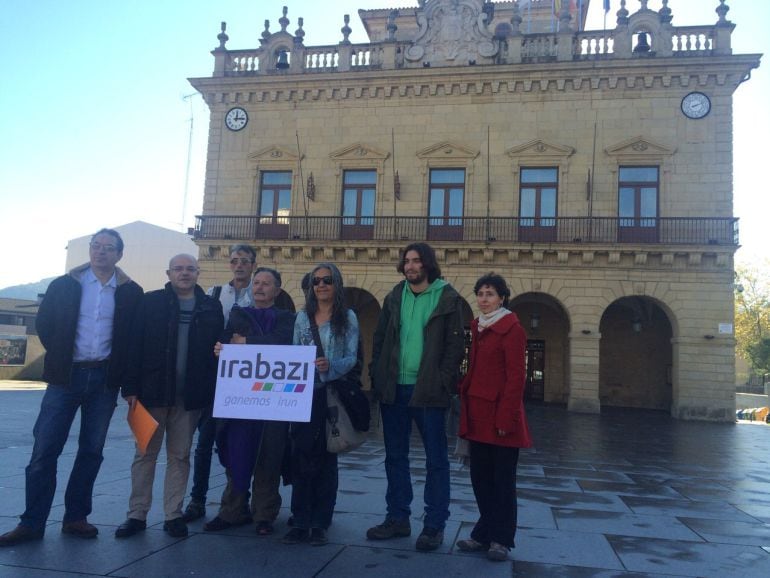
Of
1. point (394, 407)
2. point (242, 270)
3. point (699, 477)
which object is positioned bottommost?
point (699, 477)

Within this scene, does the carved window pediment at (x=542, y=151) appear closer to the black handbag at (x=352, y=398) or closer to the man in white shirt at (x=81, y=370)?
the black handbag at (x=352, y=398)

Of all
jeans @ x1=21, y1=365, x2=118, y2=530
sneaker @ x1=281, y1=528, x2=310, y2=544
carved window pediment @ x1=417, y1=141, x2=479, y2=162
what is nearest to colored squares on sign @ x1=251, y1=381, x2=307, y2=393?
sneaker @ x1=281, y1=528, x2=310, y2=544

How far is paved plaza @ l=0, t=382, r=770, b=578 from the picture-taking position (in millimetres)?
3643

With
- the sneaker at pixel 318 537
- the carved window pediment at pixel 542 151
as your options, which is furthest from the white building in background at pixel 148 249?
the sneaker at pixel 318 537

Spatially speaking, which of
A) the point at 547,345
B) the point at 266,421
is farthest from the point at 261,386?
the point at 547,345

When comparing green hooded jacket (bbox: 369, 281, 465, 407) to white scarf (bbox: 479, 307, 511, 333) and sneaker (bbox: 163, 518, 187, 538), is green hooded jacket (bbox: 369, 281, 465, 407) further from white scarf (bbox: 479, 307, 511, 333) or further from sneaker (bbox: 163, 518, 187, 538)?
sneaker (bbox: 163, 518, 187, 538)

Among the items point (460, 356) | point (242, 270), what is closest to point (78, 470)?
point (242, 270)

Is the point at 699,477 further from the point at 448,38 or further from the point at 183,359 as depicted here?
the point at 448,38

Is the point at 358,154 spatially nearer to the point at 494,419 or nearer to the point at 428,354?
the point at 428,354

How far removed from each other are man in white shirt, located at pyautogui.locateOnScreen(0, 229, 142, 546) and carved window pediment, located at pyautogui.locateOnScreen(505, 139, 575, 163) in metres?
18.1

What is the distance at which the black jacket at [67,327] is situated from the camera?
166 inches

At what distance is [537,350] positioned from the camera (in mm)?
23531

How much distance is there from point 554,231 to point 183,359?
686 inches

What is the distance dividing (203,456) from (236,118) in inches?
801
